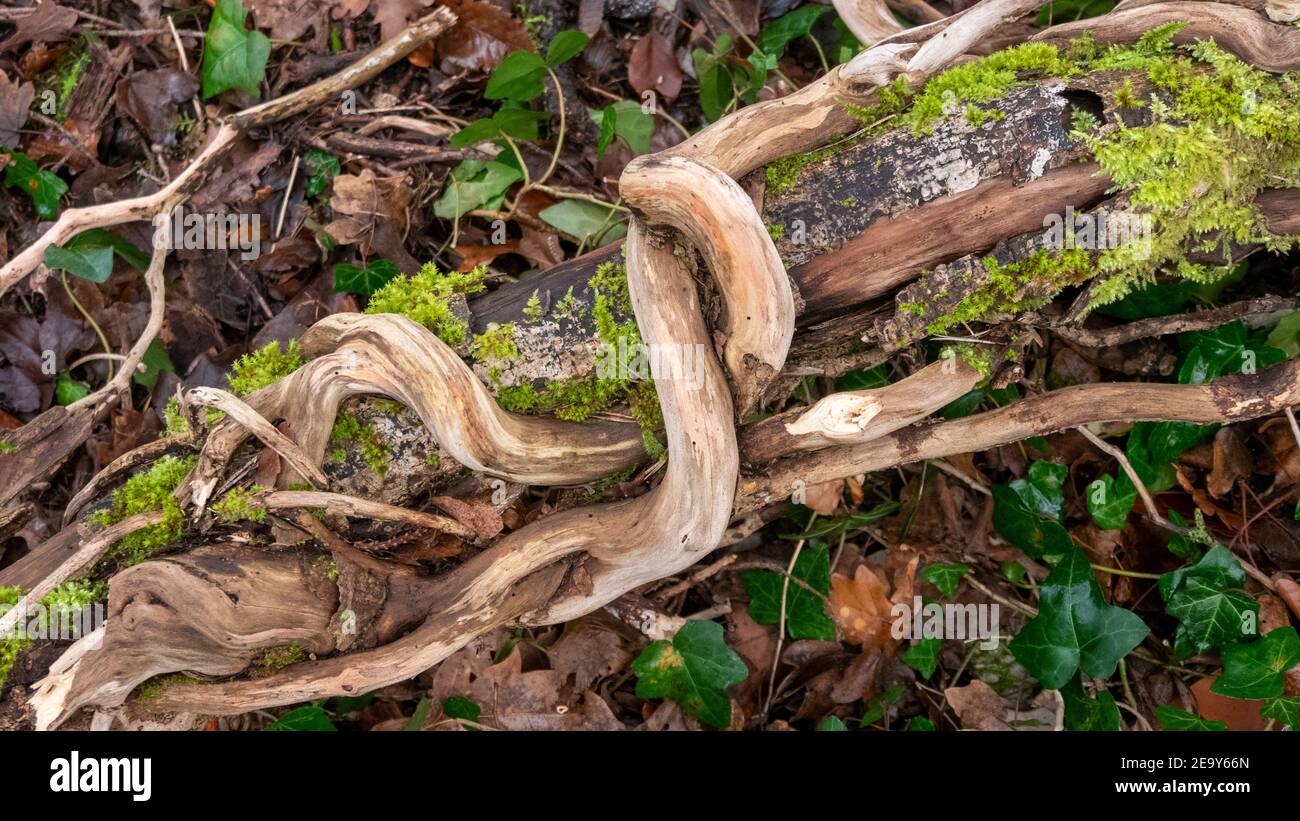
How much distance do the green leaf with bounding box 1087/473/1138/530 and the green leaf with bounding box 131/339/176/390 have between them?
3147mm

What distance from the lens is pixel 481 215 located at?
3.08m

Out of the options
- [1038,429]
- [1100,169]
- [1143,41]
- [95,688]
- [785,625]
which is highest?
[1143,41]

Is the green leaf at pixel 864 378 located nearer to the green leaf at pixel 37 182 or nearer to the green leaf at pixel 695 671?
the green leaf at pixel 695 671

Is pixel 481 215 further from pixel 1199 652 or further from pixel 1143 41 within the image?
pixel 1199 652

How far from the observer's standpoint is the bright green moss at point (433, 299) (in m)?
2.23

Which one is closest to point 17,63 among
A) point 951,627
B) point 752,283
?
point 752,283

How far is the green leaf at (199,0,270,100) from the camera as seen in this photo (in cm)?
300

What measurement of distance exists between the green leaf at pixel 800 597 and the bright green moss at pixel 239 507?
151 centimetres

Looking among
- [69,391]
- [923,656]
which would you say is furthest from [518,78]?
[923,656]

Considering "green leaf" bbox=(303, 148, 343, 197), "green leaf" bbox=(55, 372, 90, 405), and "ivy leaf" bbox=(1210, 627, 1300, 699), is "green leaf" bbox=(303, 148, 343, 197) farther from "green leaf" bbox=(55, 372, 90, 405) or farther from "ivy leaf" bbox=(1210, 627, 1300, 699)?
"ivy leaf" bbox=(1210, 627, 1300, 699)

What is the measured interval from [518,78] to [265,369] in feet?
4.22

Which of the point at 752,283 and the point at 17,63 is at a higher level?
the point at 17,63

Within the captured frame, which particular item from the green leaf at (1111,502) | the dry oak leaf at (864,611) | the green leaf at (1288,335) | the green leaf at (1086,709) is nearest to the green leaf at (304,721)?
the dry oak leaf at (864,611)

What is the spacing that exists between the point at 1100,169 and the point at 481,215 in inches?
78.2
